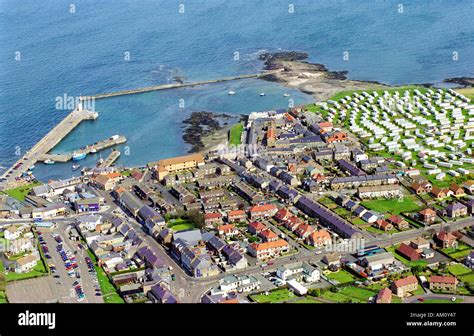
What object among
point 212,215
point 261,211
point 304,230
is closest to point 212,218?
point 212,215

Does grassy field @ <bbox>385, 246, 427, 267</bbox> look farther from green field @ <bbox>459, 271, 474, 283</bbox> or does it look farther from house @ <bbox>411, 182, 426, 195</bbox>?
house @ <bbox>411, 182, 426, 195</bbox>

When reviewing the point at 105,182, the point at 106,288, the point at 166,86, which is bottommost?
the point at 106,288

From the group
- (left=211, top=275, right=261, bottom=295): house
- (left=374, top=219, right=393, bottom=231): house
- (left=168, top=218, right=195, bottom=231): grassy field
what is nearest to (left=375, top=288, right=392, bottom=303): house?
(left=211, top=275, right=261, bottom=295): house

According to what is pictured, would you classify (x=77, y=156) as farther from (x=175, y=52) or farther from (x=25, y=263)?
(x=175, y=52)

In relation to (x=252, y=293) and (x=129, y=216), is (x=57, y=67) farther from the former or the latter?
(x=252, y=293)

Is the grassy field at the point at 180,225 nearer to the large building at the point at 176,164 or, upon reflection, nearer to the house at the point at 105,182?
the large building at the point at 176,164
